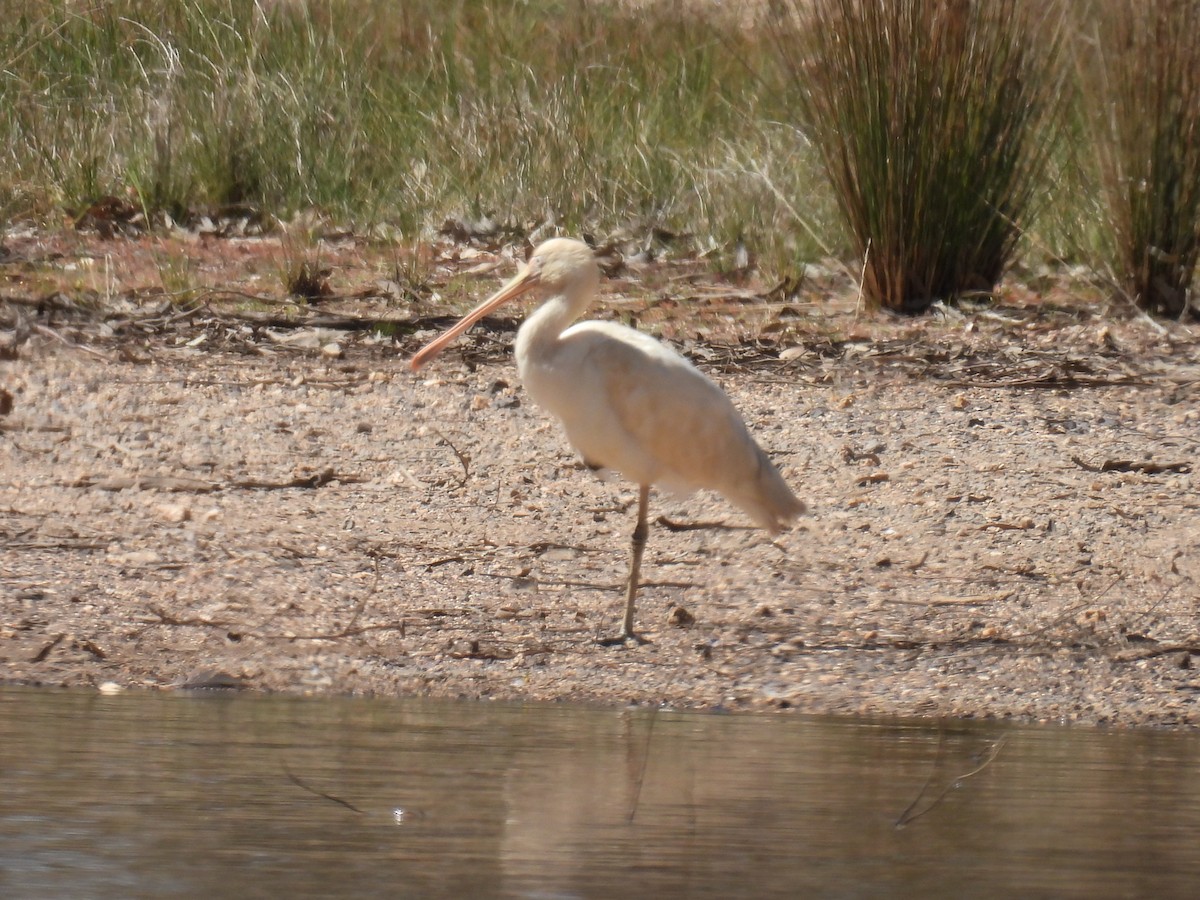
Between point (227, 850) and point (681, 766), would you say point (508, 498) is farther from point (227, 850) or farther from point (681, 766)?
point (227, 850)

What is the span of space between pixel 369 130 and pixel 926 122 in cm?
359

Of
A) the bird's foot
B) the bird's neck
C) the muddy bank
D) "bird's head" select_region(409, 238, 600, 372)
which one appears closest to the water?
the muddy bank

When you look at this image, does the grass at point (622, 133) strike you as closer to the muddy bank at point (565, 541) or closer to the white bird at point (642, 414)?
the muddy bank at point (565, 541)

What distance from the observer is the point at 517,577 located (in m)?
6.11

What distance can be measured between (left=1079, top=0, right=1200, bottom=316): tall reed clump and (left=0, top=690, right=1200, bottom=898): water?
4243 millimetres

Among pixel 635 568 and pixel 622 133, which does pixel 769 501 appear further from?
pixel 622 133

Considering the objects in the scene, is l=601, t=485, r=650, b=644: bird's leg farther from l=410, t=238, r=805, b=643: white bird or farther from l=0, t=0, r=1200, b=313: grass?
l=0, t=0, r=1200, b=313: grass

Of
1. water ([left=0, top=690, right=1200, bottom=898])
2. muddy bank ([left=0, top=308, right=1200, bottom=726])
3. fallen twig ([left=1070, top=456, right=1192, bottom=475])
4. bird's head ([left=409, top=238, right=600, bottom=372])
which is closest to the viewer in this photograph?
water ([left=0, top=690, right=1200, bottom=898])

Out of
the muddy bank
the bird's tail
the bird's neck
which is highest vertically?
the bird's neck

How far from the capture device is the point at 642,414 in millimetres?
6133

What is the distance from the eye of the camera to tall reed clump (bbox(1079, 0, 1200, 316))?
8.46 m

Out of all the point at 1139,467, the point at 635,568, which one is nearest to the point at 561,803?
the point at 635,568

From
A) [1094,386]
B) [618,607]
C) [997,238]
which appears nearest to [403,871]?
[618,607]

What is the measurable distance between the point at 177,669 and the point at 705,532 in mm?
2117
